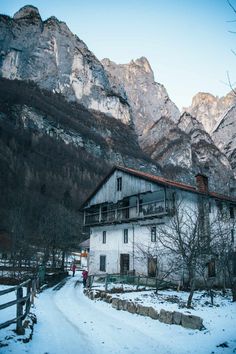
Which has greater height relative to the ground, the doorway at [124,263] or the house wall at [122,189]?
the house wall at [122,189]

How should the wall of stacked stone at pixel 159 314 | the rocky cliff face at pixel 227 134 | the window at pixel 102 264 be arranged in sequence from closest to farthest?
the wall of stacked stone at pixel 159 314 → the window at pixel 102 264 → the rocky cliff face at pixel 227 134

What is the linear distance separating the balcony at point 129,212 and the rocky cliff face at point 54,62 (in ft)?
435

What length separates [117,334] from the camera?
30.4ft

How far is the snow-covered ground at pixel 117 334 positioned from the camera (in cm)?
763

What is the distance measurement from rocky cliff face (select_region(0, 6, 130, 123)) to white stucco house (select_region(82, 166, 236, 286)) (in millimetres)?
134935

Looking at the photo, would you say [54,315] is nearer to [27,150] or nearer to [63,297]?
[63,297]

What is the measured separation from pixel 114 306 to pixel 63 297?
4.81 m

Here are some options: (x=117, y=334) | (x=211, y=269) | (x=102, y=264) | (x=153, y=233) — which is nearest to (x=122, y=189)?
(x=153, y=233)

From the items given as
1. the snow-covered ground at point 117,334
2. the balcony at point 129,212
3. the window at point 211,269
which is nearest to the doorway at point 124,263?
the balcony at point 129,212

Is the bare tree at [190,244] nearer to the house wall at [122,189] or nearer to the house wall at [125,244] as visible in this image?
the house wall at [125,244]

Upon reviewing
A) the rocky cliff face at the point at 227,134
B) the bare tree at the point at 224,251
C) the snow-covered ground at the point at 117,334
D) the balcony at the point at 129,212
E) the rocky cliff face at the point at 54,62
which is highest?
the rocky cliff face at the point at 54,62

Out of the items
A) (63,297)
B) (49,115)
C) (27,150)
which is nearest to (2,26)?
(49,115)

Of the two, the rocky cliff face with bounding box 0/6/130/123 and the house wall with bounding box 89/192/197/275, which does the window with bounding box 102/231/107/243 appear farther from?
the rocky cliff face with bounding box 0/6/130/123

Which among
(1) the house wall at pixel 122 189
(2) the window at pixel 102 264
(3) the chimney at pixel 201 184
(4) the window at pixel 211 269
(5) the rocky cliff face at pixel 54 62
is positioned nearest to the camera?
(4) the window at pixel 211 269
